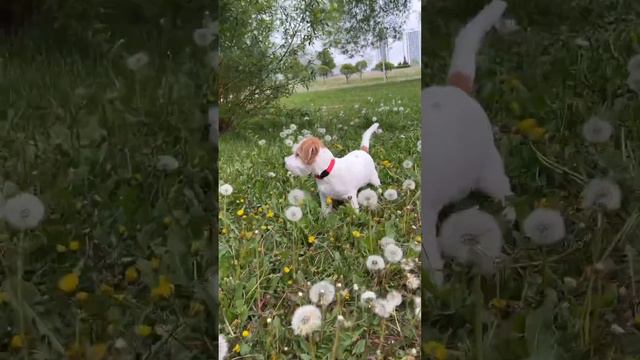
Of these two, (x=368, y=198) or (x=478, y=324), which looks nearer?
(x=478, y=324)

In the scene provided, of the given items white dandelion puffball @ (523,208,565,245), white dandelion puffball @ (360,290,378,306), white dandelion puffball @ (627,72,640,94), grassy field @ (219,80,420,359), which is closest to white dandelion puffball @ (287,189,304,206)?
grassy field @ (219,80,420,359)

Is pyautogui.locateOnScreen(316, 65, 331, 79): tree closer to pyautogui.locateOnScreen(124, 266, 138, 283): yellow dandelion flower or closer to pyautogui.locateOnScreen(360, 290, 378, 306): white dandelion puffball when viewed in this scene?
pyautogui.locateOnScreen(360, 290, 378, 306): white dandelion puffball

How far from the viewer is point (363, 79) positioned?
1318 millimetres

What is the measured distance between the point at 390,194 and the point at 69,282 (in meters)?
0.69

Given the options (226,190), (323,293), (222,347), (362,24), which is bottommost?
(222,347)

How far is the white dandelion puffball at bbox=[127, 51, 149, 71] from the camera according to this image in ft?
4.23

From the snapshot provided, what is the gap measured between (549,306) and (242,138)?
719 mm

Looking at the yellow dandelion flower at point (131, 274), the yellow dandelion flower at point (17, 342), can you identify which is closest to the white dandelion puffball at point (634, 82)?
the yellow dandelion flower at point (131, 274)

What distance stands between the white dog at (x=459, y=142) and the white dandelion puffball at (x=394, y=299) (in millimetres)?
85

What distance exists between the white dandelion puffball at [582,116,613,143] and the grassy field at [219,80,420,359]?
0.34 meters

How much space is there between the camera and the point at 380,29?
1304 mm

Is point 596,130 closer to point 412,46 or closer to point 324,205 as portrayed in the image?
point 412,46

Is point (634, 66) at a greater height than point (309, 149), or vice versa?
point (634, 66)

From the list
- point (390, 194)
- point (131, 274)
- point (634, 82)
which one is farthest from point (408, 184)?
point (131, 274)
